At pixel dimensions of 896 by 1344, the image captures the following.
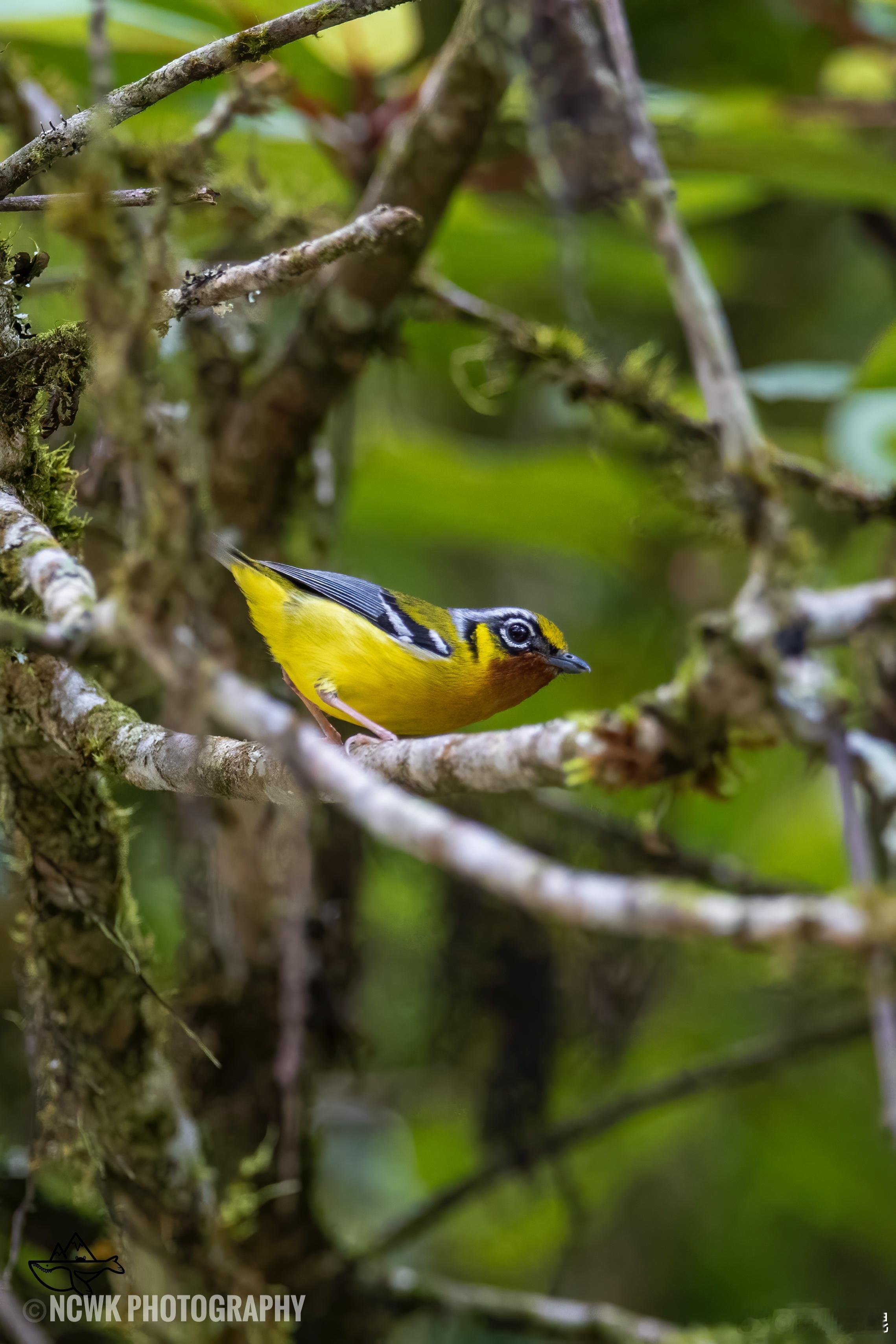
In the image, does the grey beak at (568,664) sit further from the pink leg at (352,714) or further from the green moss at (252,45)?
the green moss at (252,45)

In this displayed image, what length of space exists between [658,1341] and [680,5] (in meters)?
4.32

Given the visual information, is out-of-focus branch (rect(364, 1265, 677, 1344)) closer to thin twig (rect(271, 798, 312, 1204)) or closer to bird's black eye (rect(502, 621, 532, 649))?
thin twig (rect(271, 798, 312, 1204))

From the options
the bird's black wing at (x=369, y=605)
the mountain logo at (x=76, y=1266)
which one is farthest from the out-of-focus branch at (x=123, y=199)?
the mountain logo at (x=76, y=1266)

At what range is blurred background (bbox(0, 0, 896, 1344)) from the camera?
3283 mm

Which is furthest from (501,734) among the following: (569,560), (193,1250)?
(569,560)

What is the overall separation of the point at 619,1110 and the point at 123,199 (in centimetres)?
282

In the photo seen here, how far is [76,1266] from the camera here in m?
2.48

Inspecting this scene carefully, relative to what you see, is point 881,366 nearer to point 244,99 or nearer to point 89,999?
point 244,99

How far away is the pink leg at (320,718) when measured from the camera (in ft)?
9.04

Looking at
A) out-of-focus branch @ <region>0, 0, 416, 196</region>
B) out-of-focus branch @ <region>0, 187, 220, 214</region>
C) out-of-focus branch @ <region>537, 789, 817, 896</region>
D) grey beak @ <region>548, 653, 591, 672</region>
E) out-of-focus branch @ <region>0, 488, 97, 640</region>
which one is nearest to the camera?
out-of-focus branch @ <region>0, 488, 97, 640</region>

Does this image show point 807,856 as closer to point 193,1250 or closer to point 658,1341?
point 658,1341

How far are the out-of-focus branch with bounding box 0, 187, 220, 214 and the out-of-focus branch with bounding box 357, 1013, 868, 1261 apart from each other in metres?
2.71

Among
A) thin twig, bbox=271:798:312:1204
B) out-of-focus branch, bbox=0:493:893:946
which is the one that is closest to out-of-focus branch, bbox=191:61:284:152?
thin twig, bbox=271:798:312:1204

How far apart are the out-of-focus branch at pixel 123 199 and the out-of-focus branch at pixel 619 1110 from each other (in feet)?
8.88
